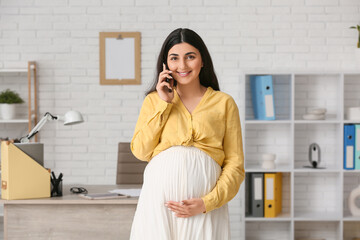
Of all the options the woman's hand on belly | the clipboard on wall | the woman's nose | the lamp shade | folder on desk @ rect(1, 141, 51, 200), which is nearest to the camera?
the woman's hand on belly

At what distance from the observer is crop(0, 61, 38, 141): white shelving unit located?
411 centimetres

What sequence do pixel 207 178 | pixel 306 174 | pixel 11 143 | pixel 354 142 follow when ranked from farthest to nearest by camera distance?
1. pixel 306 174
2. pixel 354 142
3. pixel 11 143
4. pixel 207 178

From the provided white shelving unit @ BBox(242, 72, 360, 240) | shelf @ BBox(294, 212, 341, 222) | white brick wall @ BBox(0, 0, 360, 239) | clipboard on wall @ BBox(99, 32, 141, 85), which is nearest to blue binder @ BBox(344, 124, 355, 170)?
white shelving unit @ BBox(242, 72, 360, 240)

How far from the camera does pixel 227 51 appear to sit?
4.30 meters

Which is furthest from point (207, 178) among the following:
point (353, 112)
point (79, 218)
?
point (353, 112)

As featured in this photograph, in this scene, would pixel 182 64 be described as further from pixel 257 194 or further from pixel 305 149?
pixel 305 149

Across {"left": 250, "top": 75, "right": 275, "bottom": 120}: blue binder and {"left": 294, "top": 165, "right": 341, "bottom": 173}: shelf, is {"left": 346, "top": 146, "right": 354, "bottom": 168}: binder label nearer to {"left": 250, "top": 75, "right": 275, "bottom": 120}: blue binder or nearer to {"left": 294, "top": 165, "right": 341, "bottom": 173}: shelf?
{"left": 294, "top": 165, "right": 341, "bottom": 173}: shelf

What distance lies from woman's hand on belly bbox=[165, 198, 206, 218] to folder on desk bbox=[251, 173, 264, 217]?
2479 millimetres

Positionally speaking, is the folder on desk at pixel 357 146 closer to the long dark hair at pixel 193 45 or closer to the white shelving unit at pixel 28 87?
the long dark hair at pixel 193 45

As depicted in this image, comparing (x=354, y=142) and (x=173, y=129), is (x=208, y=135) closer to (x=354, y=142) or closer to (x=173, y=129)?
(x=173, y=129)

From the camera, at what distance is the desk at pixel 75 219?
279 centimetres

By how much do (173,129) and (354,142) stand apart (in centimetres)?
278

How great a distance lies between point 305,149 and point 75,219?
2362 mm

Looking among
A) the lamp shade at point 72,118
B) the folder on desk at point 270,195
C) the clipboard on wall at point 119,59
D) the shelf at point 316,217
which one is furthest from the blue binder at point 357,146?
the lamp shade at point 72,118
